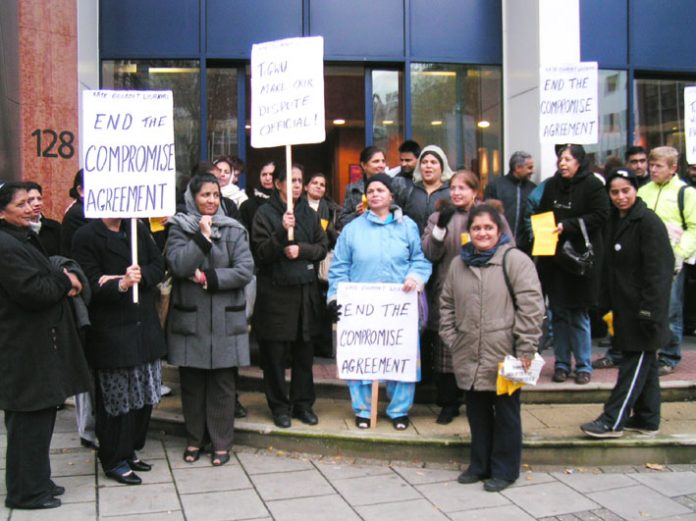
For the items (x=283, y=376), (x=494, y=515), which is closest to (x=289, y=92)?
(x=283, y=376)

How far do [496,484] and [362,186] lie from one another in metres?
3.36

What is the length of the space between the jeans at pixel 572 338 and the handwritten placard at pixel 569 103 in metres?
1.80

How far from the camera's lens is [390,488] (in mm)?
5367

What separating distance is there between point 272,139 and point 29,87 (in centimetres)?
368

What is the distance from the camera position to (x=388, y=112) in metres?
10.7

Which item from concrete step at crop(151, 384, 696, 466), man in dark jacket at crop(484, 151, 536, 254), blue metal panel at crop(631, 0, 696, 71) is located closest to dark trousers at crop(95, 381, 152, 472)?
concrete step at crop(151, 384, 696, 466)

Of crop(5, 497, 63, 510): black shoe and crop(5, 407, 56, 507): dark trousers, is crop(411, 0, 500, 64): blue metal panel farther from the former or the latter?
crop(5, 497, 63, 510): black shoe

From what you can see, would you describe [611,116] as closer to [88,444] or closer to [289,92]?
[289,92]

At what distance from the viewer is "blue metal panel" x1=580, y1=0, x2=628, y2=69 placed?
10266 mm

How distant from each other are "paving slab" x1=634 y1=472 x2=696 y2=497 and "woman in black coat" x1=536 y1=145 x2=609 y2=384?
55.6 inches

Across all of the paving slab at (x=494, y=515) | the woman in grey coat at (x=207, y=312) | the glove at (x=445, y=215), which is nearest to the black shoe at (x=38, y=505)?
the woman in grey coat at (x=207, y=312)

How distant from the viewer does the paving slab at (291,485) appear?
5.24m

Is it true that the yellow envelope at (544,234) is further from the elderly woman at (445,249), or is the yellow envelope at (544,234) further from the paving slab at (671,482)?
the paving slab at (671,482)

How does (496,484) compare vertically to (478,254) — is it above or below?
below
